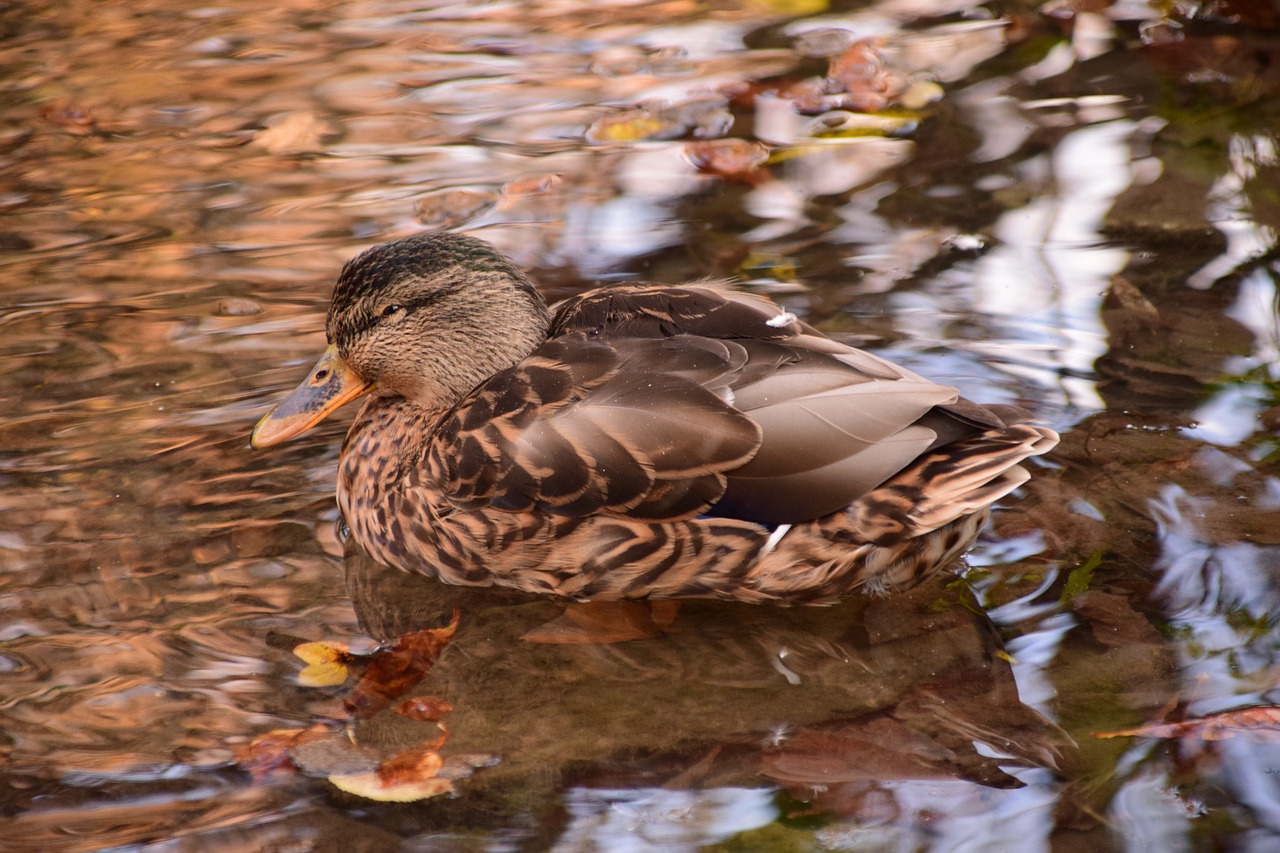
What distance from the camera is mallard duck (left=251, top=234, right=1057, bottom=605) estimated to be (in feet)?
12.6

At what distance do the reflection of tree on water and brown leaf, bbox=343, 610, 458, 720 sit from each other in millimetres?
42

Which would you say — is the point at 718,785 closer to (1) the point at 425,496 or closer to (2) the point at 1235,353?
(1) the point at 425,496

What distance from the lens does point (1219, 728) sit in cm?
347

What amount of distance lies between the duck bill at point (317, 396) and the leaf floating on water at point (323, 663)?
2.70 ft

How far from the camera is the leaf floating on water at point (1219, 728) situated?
11.3 ft

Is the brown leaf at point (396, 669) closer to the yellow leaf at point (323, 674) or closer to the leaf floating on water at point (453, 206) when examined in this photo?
the yellow leaf at point (323, 674)

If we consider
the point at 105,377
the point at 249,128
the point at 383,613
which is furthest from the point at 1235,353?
the point at 249,128

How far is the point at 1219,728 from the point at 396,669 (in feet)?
7.39

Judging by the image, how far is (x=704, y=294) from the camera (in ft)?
14.1

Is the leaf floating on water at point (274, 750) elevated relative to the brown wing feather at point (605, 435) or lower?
lower

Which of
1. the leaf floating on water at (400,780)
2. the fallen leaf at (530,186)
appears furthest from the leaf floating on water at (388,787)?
the fallen leaf at (530,186)

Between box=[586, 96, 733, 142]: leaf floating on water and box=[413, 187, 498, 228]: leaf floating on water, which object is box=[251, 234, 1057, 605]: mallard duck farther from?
box=[586, 96, 733, 142]: leaf floating on water

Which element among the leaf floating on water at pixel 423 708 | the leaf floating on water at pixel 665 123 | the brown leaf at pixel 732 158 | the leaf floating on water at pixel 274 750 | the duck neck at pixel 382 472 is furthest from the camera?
the leaf floating on water at pixel 665 123

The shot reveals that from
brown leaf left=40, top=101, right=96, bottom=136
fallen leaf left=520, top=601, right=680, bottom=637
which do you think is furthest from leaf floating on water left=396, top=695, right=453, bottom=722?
brown leaf left=40, top=101, right=96, bottom=136
